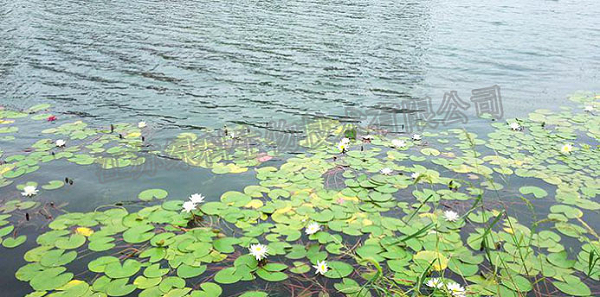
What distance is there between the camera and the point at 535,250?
363cm

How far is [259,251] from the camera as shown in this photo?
135 inches

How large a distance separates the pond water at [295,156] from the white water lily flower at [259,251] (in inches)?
3.3

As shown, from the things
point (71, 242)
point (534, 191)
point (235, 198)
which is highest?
point (71, 242)

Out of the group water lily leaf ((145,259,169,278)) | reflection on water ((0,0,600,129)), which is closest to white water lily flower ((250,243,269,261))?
water lily leaf ((145,259,169,278))

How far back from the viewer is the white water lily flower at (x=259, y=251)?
11.1 feet

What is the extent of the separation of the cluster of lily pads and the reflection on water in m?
2.22

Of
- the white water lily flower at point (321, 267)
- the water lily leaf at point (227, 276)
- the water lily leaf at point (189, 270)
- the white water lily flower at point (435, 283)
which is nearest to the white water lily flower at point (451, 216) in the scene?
the white water lily flower at point (435, 283)

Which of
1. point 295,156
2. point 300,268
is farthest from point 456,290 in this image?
point 295,156

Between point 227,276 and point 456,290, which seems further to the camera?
point 227,276

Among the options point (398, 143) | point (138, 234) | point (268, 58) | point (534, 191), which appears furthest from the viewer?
point (268, 58)

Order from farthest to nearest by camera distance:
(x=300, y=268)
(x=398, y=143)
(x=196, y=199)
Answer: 1. (x=398, y=143)
2. (x=196, y=199)
3. (x=300, y=268)

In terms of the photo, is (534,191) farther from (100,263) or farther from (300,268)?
(100,263)

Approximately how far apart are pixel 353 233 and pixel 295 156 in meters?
1.82

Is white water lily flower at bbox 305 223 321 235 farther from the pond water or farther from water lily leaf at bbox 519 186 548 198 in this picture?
water lily leaf at bbox 519 186 548 198
